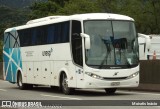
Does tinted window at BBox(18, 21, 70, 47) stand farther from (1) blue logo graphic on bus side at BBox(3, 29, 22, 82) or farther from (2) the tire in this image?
(2) the tire

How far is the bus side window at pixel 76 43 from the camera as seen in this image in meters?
21.3

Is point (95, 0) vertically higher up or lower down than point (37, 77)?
higher up

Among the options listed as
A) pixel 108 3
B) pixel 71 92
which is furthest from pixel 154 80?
pixel 108 3

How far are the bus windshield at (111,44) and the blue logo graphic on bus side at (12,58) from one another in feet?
30.3

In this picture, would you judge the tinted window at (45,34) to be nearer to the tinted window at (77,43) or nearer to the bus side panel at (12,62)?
the tinted window at (77,43)

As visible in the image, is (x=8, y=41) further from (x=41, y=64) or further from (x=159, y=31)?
(x=159, y=31)

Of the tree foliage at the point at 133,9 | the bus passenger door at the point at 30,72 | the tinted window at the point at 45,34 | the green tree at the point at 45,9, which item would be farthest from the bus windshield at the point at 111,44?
the green tree at the point at 45,9

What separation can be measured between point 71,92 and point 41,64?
4075 mm

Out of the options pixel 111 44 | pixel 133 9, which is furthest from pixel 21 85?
pixel 133 9

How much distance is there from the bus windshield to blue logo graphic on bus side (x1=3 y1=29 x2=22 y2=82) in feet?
30.3

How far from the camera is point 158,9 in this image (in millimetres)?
59469

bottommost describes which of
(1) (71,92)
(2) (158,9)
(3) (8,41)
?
(1) (71,92)

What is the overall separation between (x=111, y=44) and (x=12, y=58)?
36.8 ft

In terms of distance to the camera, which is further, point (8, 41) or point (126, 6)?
point (126, 6)
